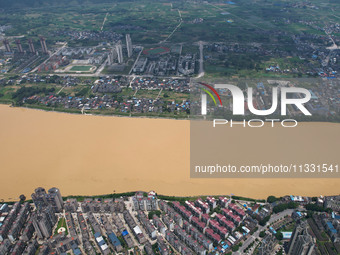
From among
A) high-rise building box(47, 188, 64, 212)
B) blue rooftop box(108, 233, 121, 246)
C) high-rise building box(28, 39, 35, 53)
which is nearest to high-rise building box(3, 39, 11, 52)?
high-rise building box(28, 39, 35, 53)

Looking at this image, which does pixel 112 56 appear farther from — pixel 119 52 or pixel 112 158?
pixel 112 158

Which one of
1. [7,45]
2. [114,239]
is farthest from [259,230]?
[7,45]

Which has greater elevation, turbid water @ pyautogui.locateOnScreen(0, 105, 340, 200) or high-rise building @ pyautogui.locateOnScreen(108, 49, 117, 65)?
high-rise building @ pyautogui.locateOnScreen(108, 49, 117, 65)

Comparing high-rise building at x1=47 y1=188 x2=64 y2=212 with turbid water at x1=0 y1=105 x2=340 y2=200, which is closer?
high-rise building at x1=47 y1=188 x2=64 y2=212

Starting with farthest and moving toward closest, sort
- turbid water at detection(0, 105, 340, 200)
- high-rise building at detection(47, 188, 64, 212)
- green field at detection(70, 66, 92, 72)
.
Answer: green field at detection(70, 66, 92, 72) → turbid water at detection(0, 105, 340, 200) → high-rise building at detection(47, 188, 64, 212)

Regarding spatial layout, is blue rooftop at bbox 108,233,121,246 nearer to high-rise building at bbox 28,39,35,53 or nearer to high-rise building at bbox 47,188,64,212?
high-rise building at bbox 47,188,64,212

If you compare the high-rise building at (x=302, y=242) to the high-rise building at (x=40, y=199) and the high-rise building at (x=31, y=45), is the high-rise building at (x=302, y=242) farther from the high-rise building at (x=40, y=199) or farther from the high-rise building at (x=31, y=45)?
the high-rise building at (x=31, y=45)

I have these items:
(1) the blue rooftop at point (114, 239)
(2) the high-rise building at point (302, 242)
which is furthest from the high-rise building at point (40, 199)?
(2) the high-rise building at point (302, 242)
